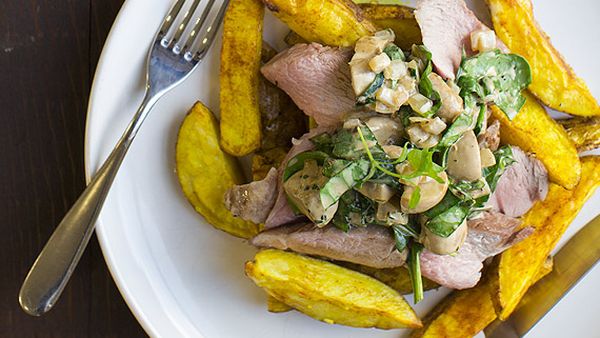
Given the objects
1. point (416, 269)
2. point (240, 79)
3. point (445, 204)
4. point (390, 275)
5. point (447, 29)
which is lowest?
point (390, 275)

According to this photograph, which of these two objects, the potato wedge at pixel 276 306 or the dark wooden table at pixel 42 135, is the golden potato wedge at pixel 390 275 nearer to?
the potato wedge at pixel 276 306

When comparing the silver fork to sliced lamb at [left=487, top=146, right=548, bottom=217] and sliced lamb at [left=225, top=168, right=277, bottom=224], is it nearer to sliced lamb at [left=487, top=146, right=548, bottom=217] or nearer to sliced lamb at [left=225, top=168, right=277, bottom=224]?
sliced lamb at [left=225, top=168, right=277, bottom=224]

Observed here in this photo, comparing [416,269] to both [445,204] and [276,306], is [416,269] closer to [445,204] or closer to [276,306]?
[445,204]

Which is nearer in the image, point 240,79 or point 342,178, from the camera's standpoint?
point 342,178

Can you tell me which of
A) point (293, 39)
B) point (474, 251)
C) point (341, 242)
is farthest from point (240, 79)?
point (474, 251)

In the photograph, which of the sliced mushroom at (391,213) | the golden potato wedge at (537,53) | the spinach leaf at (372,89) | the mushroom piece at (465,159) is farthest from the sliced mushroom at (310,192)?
the golden potato wedge at (537,53)

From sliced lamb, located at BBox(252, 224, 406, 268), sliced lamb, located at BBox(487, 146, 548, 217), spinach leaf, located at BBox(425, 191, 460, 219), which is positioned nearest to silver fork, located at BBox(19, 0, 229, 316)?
sliced lamb, located at BBox(252, 224, 406, 268)
